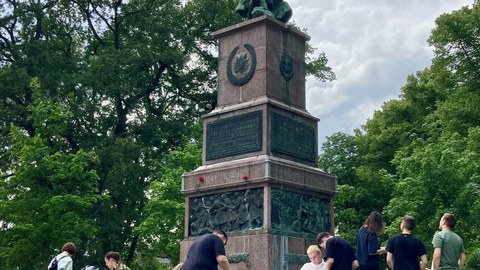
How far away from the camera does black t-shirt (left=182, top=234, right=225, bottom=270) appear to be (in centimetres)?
861

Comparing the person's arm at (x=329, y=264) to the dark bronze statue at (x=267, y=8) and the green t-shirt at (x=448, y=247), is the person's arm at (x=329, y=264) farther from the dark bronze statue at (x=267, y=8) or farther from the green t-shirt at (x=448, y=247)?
the dark bronze statue at (x=267, y=8)

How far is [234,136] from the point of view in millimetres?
15297

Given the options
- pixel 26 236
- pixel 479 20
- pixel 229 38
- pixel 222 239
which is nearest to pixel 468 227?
pixel 479 20

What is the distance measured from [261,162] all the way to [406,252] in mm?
5093

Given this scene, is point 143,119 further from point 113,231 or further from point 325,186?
point 325,186

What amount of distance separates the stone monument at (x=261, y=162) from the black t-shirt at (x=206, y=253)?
501cm

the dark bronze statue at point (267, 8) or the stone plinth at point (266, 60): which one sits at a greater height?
the dark bronze statue at point (267, 8)

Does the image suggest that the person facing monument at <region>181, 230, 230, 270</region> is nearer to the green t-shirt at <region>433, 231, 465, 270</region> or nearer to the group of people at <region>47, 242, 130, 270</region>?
the group of people at <region>47, 242, 130, 270</region>

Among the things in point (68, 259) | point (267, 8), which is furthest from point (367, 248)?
point (267, 8)

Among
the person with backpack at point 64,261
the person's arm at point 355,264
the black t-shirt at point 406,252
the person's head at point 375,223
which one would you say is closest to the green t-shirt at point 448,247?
the black t-shirt at point 406,252

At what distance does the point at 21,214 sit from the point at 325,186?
452 inches

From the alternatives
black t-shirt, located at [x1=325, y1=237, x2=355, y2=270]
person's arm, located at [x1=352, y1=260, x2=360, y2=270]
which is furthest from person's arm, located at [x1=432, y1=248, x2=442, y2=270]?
black t-shirt, located at [x1=325, y1=237, x2=355, y2=270]

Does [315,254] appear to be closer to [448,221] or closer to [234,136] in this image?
[448,221]

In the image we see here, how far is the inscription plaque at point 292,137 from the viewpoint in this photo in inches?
586
